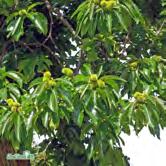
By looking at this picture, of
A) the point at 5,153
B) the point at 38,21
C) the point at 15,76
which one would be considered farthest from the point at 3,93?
the point at 5,153

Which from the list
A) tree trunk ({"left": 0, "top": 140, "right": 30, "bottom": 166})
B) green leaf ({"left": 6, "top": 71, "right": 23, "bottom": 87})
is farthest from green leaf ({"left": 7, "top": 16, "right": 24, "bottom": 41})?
tree trunk ({"left": 0, "top": 140, "right": 30, "bottom": 166})

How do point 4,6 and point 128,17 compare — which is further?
point 4,6

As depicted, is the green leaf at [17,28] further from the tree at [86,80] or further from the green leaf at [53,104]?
the green leaf at [53,104]

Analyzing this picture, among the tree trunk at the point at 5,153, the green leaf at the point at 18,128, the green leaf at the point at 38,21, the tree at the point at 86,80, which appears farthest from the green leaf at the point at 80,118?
the tree trunk at the point at 5,153

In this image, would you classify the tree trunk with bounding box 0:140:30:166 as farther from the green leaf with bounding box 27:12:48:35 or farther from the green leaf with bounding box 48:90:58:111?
the green leaf with bounding box 48:90:58:111

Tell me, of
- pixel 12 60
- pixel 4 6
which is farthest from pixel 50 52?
pixel 4 6

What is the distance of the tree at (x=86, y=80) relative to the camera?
8.89ft

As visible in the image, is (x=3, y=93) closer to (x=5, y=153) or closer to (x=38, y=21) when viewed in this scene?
(x=38, y=21)

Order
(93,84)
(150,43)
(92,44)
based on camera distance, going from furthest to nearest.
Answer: (150,43) < (92,44) < (93,84)

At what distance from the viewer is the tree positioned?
2.71m

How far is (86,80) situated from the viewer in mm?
2744

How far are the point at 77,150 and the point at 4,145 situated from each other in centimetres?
50

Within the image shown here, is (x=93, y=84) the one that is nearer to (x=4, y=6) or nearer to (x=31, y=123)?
(x=31, y=123)

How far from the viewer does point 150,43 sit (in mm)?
3986
